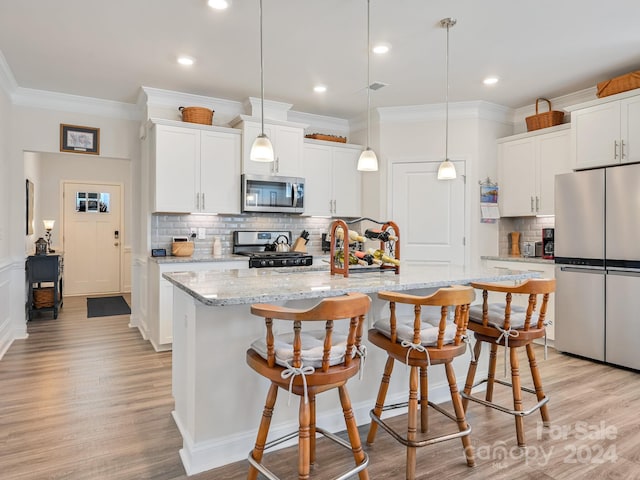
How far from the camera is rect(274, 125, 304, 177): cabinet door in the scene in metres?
4.80

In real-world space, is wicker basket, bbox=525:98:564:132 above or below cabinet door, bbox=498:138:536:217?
above

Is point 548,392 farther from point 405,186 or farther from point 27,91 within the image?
point 27,91

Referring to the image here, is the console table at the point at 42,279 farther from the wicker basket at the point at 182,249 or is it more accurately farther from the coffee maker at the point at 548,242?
the coffee maker at the point at 548,242

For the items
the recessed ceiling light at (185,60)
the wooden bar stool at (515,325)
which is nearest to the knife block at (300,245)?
the recessed ceiling light at (185,60)

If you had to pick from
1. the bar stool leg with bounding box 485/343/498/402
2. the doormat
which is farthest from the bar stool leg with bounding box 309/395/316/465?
the doormat

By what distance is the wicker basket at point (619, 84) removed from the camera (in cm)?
366

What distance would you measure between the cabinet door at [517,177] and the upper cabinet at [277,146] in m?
2.41

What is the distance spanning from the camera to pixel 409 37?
330 centimetres

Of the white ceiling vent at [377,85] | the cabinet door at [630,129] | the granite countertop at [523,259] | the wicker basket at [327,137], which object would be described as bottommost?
the granite countertop at [523,259]

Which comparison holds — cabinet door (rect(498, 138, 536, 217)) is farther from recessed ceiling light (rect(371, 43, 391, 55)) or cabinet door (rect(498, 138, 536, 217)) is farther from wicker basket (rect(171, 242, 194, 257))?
wicker basket (rect(171, 242, 194, 257))

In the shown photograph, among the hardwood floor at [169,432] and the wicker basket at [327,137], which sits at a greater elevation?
the wicker basket at [327,137]

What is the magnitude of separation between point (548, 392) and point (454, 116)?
316 cm

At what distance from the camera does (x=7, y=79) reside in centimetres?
399

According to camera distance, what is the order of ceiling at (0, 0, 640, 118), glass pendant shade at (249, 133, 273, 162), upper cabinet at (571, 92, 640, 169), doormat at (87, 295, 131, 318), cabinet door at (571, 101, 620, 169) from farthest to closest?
doormat at (87, 295, 131, 318) < cabinet door at (571, 101, 620, 169) < upper cabinet at (571, 92, 640, 169) < ceiling at (0, 0, 640, 118) < glass pendant shade at (249, 133, 273, 162)
